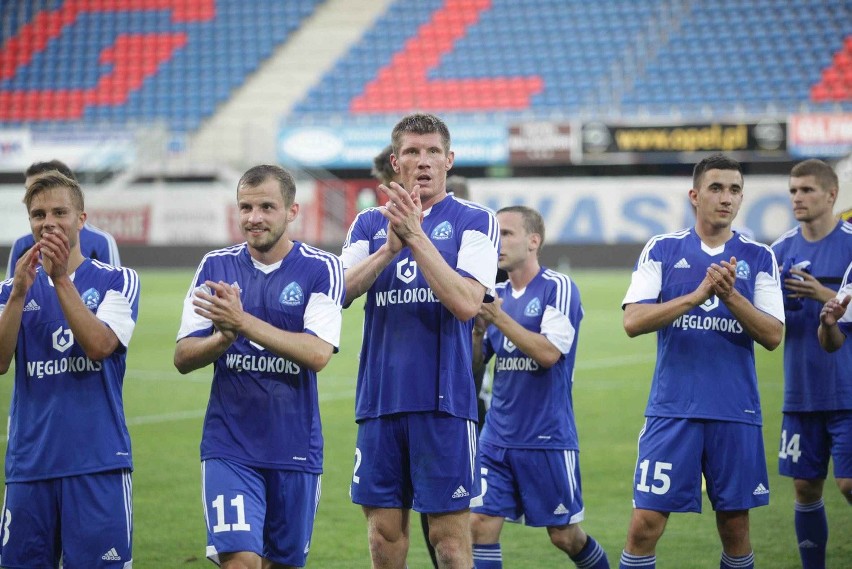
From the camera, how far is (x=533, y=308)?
6031mm

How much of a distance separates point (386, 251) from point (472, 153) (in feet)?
78.9

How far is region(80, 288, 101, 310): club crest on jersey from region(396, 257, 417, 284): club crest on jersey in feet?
4.06

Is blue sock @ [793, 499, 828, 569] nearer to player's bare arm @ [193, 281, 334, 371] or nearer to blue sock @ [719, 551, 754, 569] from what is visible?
blue sock @ [719, 551, 754, 569]

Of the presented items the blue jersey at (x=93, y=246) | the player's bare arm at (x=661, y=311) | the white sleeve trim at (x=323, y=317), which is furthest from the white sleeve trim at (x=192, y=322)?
the blue jersey at (x=93, y=246)

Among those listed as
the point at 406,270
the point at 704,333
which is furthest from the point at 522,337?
the point at 406,270

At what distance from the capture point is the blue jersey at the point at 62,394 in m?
4.47

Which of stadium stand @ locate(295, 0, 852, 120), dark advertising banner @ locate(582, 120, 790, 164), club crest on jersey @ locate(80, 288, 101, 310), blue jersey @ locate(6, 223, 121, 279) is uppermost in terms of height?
stadium stand @ locate(295, 0, 852, 120)

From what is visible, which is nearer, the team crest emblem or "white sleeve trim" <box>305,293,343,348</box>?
"white sleeve trim" <box>305,293,343,348</box>

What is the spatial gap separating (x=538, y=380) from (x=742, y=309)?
125 centimetres

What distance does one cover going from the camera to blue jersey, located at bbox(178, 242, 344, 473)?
4.50 m

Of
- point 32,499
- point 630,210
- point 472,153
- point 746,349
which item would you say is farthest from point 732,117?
point 32,499

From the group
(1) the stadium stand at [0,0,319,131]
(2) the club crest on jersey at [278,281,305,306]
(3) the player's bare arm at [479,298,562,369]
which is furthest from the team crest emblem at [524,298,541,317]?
(1) the stadium stand at [0,0,319,131]

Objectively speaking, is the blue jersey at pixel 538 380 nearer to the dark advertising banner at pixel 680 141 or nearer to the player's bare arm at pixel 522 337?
the player's bare arm at pixel 522 337

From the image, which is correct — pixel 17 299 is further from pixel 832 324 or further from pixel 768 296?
pixel 832 324
